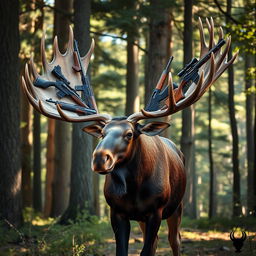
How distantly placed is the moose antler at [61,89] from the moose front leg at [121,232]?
1.19 meters

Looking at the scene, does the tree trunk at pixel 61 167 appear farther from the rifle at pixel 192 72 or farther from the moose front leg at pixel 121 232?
the moose front leg at pixel 121 232

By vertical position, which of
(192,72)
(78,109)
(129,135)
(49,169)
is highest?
(192,72)

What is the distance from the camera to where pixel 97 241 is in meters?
11.1

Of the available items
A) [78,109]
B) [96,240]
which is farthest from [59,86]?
[96,240]

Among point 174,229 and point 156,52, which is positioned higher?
point 156,52

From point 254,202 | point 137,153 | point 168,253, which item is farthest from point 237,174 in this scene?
point 137,153

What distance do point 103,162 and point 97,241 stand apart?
6316mm

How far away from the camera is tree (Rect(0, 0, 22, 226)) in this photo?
11.1m

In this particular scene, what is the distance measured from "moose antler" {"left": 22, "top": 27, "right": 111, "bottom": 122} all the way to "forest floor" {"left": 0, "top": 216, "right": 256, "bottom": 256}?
171 centimetres

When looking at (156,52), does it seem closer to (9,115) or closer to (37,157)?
(9,115)

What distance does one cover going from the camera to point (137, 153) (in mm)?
5918

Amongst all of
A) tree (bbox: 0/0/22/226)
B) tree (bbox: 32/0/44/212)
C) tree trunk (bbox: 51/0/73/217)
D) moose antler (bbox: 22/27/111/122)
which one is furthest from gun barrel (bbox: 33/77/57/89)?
tree (bbox: 32/0/44/212)

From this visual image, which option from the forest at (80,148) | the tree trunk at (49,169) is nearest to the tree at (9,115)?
the forest at (80,148)

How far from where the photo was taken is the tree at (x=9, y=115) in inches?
437
